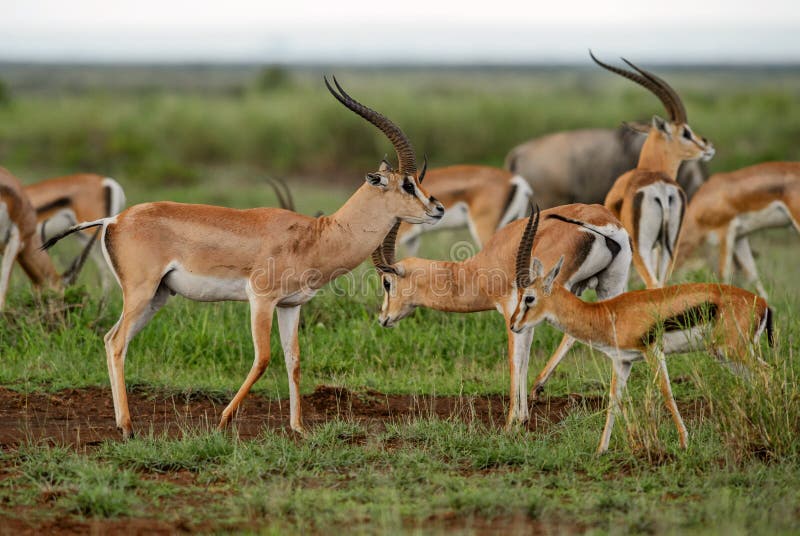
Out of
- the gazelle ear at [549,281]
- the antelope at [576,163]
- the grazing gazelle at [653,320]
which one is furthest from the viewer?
the antelope at [576,163]

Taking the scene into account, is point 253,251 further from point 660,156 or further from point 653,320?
point 660,156

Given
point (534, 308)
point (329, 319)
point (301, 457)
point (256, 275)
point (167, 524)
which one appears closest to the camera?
point (167, 524)

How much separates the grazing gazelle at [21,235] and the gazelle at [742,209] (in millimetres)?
5134

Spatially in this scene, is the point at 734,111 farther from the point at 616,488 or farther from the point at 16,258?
the point at 616,488

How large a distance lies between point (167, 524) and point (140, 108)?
21.3 m

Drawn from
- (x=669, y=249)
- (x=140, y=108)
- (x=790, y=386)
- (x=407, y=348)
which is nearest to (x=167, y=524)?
(x=790, y=386)

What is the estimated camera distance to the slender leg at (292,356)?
5.74m

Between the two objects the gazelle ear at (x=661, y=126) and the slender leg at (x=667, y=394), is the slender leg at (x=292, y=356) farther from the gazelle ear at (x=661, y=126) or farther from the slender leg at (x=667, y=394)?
the gazelle ear at (x=661, y=126)

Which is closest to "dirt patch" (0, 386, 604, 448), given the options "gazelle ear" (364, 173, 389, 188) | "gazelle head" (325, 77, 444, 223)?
"gazelle head" (325, 77, 444, 223)

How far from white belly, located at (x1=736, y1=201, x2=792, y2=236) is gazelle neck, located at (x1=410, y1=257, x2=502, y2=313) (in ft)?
12.2

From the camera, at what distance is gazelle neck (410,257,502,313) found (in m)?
6.25

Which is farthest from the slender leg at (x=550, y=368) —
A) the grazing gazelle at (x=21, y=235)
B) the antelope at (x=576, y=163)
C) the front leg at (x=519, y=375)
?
the antelope at (x=576, y=163)

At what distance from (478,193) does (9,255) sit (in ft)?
12.4

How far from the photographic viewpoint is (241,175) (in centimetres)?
1919
